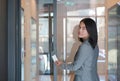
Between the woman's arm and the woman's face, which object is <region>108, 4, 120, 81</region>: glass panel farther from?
the woman's arm

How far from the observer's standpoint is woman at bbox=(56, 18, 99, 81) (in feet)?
7.96

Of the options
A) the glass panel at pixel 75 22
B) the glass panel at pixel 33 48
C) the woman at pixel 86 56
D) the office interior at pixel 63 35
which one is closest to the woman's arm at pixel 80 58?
the woman at pixel 86 56

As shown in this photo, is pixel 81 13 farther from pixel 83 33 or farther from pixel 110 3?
pixel 83 33

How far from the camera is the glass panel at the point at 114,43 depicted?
5.48 meters

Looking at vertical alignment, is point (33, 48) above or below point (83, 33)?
below

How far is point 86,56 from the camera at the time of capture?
7.97 ft

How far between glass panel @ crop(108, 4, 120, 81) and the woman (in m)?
2.79

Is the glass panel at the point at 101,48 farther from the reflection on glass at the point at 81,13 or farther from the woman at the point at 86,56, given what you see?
the woman at the point at 86,56

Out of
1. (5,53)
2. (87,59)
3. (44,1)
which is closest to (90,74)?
(87,59)

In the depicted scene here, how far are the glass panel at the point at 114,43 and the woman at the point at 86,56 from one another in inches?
110

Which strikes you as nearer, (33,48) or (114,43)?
(114,43)

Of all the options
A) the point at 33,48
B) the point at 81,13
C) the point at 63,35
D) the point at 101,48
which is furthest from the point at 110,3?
the point at 33,48

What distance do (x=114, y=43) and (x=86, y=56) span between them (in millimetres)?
3529

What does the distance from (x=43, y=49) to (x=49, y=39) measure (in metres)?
0.31
